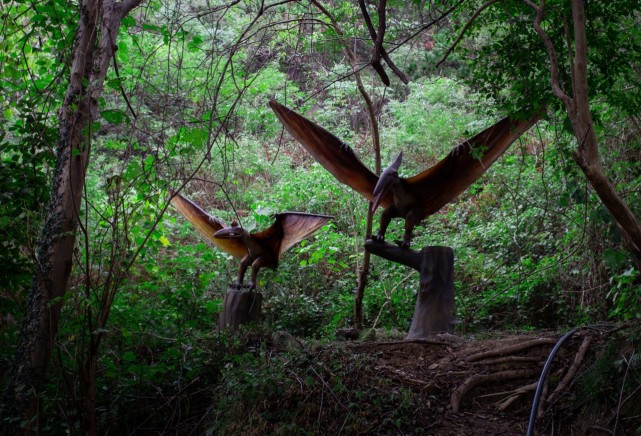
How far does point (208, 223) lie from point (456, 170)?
250 centimetres

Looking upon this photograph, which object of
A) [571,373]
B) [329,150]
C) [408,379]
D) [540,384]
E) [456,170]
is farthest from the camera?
[329,150]

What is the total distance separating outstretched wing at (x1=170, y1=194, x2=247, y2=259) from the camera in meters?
5.63

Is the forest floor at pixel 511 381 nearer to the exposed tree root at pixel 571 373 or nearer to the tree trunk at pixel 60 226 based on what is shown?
the exposed tree root at pixel 571 373

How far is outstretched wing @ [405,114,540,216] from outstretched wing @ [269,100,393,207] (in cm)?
34

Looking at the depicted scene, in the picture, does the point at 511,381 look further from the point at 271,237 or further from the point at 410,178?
the point at 271,237

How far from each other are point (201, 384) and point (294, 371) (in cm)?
88

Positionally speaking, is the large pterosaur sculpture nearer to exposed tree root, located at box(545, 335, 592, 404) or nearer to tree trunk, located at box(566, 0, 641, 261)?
tree trunk, located at box(566, 0, 641, 261)

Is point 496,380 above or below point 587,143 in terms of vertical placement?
below

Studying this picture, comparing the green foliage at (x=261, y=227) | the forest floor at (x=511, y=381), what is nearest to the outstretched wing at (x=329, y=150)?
the green foliage at (x=261, y=227)

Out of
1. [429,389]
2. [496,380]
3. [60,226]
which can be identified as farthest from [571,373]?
[60,226]

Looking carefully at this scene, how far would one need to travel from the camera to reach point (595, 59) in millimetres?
3301

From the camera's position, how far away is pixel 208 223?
5719mm


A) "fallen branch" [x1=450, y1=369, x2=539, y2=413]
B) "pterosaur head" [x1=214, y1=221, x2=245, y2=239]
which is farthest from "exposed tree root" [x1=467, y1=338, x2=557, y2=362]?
"pterosaur head" [x1=214, y1=221, x2=245, y2=239]

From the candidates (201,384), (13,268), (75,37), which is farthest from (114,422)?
(75,37)
